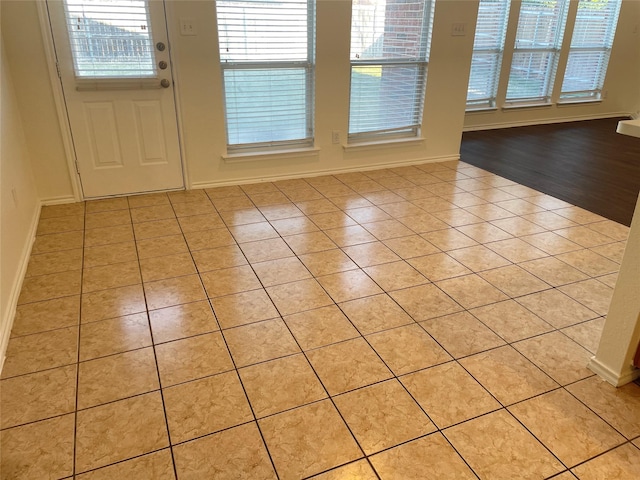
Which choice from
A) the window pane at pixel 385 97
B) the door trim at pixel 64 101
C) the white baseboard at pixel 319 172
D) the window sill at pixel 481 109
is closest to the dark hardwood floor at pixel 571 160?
the window sill at pixel 481 109

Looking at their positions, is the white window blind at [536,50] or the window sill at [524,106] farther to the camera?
the window sill at [524,106]

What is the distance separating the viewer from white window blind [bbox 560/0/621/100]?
641cm

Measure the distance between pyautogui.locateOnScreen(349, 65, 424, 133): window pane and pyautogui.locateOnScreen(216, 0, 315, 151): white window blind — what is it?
449mm

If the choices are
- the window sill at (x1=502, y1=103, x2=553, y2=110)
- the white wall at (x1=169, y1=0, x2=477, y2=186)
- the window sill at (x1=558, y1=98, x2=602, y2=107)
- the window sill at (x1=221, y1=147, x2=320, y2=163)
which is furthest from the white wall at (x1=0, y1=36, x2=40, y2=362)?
the window sill at (x1=558, y1=98, x2=602, y2=107)

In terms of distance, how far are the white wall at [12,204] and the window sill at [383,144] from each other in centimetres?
250

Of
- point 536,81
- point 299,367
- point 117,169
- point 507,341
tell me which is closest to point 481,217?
point 507,341

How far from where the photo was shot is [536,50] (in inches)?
247

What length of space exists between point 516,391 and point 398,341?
514 millimetres

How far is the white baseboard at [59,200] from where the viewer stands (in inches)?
143

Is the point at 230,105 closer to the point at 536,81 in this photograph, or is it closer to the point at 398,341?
the point at 398,341

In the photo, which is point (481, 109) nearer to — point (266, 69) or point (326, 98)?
point (326, 98)

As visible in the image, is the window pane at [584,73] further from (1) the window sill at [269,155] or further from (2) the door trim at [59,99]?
(2) the door trim at [59,99]

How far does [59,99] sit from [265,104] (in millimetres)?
1499

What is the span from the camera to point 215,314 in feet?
7.65
